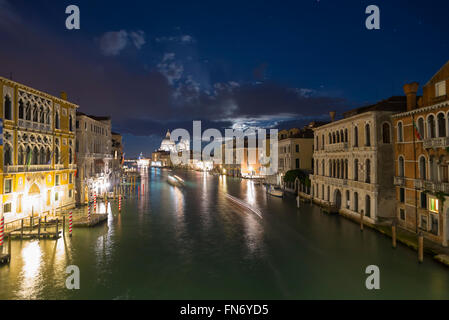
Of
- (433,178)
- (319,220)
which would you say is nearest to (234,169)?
(319,220)

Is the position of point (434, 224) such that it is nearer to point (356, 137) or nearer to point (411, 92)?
point (411, 92)

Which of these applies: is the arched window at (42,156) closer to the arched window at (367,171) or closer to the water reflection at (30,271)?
the water reflection at (30,271)

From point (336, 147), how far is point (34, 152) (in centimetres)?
3281

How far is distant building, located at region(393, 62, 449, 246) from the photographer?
1814 centimetres

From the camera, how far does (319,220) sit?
2872 cm

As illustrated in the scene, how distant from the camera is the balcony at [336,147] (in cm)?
2965

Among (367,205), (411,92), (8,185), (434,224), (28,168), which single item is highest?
(411,92)

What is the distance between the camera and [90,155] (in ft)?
135

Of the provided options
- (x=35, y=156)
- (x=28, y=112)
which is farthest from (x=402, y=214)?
(x=28, y=112)

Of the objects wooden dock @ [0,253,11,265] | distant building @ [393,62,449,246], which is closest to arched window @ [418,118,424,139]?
distant building @ [393,62,449,246]

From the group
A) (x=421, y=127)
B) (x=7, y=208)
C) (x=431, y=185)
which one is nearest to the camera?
(x=431, y=185)

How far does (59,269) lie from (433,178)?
25681mm
